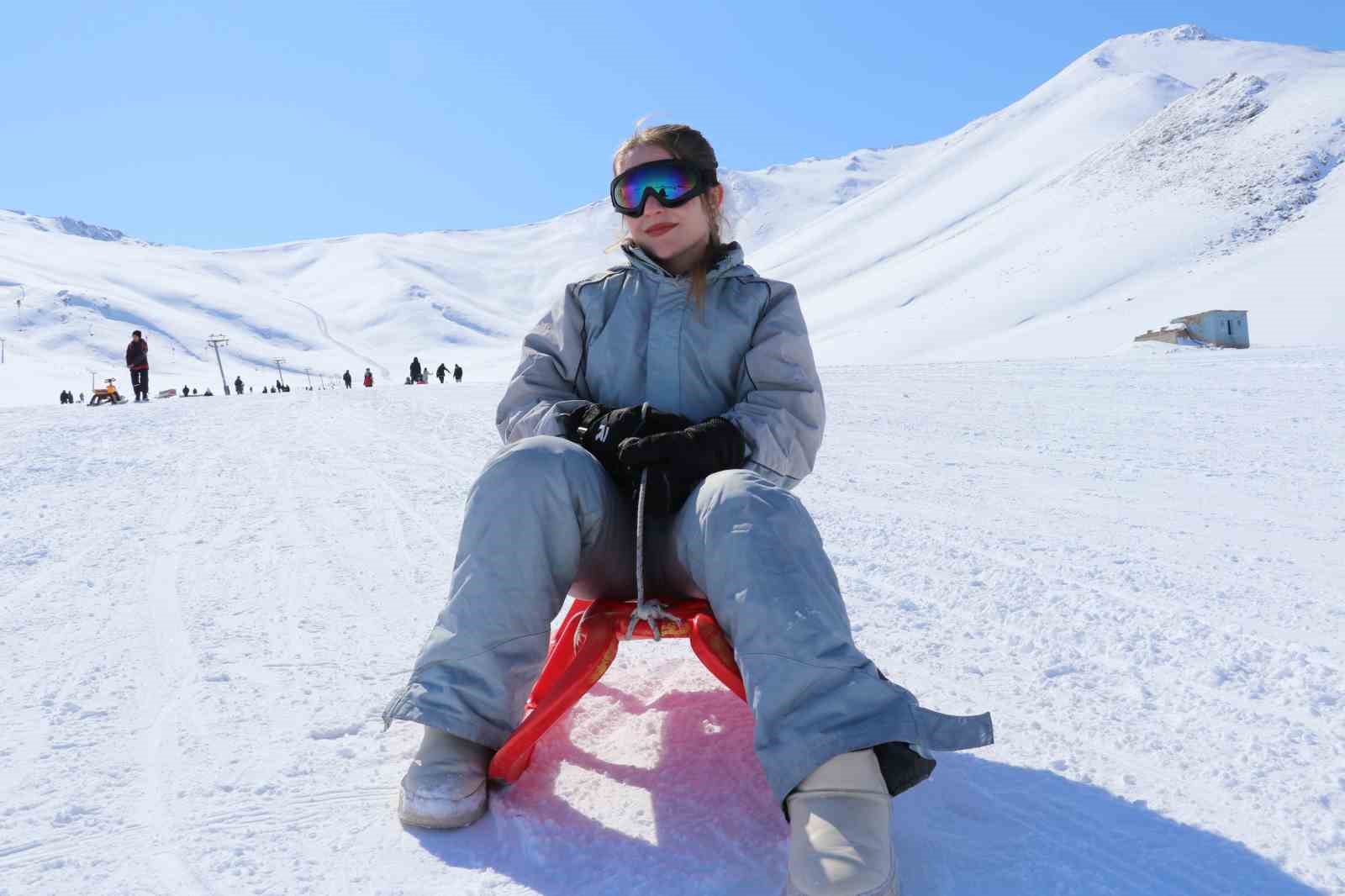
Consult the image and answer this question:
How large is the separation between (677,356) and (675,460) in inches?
17.2

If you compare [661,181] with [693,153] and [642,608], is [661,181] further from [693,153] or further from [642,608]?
[642,608]

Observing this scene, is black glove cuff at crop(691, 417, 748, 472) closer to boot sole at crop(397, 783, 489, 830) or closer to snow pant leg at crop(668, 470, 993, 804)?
snow pant leg at crop(668, 470, 993, 804)

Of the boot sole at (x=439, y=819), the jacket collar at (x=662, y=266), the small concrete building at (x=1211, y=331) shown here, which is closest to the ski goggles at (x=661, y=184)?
the jacket collar at (x=662, y=266)

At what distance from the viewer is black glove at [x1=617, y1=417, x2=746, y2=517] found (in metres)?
1.93

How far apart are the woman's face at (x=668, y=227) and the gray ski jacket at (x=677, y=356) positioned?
6 centimetres

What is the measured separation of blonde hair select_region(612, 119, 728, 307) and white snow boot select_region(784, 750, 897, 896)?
4.17 ft

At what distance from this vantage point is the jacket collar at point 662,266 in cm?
236

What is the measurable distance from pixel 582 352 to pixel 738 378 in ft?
1.32

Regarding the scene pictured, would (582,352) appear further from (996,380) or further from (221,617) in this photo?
(996,380)

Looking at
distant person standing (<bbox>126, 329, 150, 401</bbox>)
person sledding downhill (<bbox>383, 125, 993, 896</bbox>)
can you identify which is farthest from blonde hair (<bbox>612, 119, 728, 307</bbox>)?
distant person standing (<bbox>126, 329, 150, 401</bbox>)

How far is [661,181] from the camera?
7.76ft

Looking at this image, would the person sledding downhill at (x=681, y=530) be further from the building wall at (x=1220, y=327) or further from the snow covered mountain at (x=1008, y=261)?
the building wall at (x=1220, y=327)

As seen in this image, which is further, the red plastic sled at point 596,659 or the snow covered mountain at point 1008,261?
the snow covered mountain at point 1008,261

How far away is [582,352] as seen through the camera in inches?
94.9
